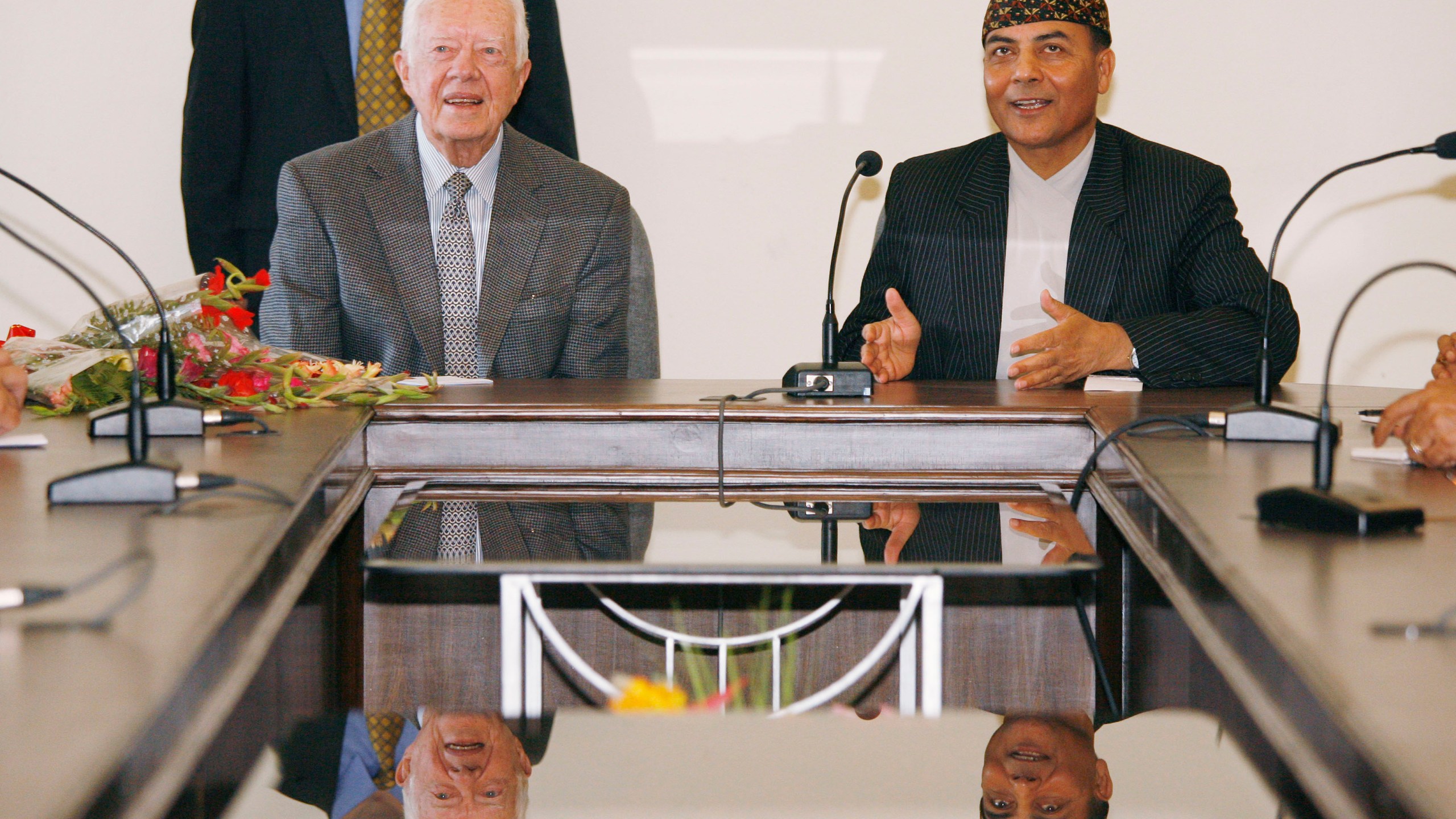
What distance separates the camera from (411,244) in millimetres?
2904

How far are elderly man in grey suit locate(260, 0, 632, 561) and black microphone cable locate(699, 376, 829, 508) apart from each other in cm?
72

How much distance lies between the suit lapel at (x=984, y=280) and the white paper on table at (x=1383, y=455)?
4.60 ft

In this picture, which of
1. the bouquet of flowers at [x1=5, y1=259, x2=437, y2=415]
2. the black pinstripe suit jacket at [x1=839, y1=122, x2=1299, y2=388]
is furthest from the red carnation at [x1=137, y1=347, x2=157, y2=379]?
the black pinstripe suit jacket at [x1=839, y1=122, x2=1299, y2=388]

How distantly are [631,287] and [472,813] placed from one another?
7.46 feet

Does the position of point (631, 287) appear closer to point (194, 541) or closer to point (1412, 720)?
point (194, 541)

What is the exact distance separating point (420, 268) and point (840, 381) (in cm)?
106

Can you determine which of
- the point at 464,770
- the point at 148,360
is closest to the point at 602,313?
the point at 148,360

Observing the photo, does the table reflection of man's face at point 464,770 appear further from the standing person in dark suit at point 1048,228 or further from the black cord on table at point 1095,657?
the standing person in dark suit at point 1048,228

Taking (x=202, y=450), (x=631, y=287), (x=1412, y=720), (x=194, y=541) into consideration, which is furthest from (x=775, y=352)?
(x=1412, y=720)

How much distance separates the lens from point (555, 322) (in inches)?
117

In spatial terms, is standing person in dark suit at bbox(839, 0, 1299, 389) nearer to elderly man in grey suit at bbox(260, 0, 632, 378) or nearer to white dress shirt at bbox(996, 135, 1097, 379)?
white dress shirt at bbox(996, 135, 1097, 379)

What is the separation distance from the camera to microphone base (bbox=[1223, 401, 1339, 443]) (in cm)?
173

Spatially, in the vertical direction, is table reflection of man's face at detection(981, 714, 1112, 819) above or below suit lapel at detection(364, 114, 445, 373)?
below

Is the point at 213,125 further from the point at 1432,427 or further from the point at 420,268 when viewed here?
the point at 1432,427
